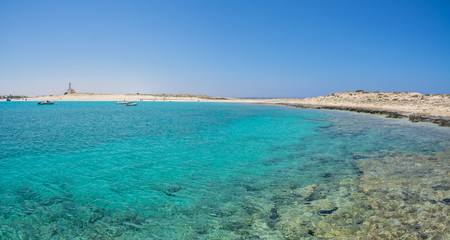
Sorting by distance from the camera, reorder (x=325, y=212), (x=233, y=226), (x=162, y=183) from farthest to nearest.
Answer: (x=162, y=183) < (x=325, y=212) < (x=233, y=226)

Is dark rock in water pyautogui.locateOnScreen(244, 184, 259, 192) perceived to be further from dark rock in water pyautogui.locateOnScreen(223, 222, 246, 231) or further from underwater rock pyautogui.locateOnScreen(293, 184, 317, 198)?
dark rock in water pyautogui.locateOnScreen(223, 222, 246, 231)

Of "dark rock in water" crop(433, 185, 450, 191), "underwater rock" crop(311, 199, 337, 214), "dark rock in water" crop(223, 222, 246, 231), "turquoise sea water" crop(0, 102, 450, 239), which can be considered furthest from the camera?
"dark rock in water" crop(433, 185, 450, 191)

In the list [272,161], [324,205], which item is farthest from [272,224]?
[272,161]

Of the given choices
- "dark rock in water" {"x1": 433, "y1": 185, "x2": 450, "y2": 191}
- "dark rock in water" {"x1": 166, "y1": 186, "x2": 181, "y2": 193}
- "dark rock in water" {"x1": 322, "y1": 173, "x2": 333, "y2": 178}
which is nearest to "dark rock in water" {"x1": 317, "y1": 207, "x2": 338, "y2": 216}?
"dark rock in water" {"x1": 322, "y1": 173, "x2": 333, "y2": 178}

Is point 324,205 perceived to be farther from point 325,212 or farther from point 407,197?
point 407,197

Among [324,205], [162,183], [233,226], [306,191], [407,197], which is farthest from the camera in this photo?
[162,183]

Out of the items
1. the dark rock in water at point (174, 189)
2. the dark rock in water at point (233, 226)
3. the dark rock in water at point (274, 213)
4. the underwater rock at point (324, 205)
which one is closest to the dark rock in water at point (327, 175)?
the underwater rock at point (324, 205)

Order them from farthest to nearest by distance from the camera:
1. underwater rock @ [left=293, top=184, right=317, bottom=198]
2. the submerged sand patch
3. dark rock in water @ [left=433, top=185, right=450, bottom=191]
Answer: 1. underwater rock @ [left=293, top=184, right=317, bottom=198]
2. dark rock in water @ [left=433, top=185, right=450, bottom=191]
3. the submerged sand patch

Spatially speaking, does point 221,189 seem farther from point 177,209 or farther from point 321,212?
point 321,212

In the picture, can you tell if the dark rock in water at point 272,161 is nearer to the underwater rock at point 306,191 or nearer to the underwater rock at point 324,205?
the underwater rock at point 306,191

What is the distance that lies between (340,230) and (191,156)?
978 cm

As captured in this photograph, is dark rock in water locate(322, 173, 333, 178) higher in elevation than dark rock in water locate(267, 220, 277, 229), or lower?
higher

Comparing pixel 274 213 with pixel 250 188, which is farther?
pixel 250 188

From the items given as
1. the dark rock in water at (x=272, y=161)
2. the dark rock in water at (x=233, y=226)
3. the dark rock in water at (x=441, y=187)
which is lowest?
the dark rock in water at (x=233, y=226)
